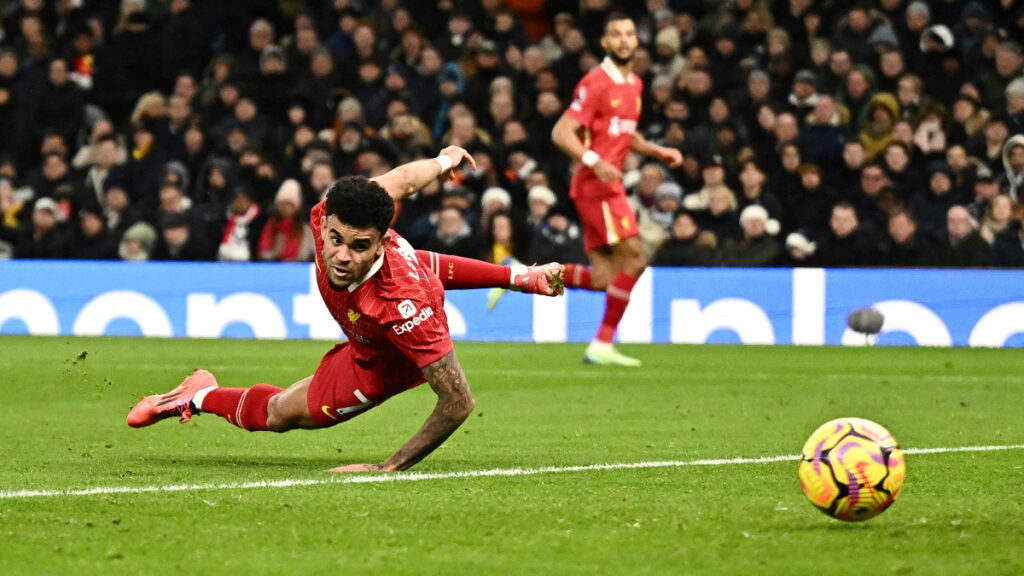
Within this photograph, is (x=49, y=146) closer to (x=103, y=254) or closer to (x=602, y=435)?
(x=103, y=254)

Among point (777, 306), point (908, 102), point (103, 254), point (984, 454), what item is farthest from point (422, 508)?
point (103, 254)

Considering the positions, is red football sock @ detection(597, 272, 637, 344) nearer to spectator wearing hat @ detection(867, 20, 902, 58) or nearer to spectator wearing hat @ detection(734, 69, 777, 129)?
spectator wearing hat @ detection(734, 69, 777, 129)

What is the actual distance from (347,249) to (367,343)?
51 centimetres

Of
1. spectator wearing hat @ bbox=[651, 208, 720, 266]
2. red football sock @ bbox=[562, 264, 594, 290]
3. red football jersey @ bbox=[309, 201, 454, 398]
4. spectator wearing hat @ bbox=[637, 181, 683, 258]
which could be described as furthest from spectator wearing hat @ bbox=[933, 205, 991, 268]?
red football jersey @ bbox=[309, 201, 454, 398]

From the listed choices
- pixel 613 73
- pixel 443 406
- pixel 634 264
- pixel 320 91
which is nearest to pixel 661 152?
pixel 613 73

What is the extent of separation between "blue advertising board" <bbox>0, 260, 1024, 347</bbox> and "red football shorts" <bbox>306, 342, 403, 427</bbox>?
852 centimetres

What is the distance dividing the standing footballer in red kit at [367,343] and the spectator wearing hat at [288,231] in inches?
356

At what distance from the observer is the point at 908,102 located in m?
15.1

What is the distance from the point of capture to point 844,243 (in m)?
14.7

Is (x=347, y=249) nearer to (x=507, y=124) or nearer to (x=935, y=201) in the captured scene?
(x=935, y=201)

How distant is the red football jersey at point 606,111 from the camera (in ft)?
38.7

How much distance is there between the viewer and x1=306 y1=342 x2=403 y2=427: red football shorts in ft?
20.6

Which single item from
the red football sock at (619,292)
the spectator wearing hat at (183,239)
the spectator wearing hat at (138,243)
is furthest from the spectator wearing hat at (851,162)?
the spectator wearing hat at (138,243)

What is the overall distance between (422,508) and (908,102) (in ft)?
35.6
